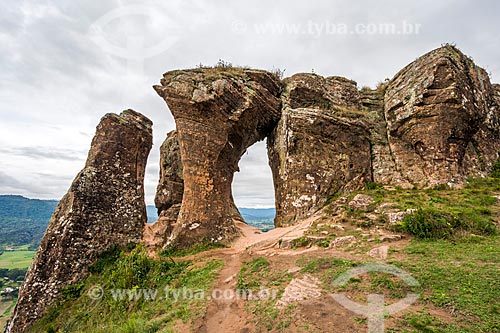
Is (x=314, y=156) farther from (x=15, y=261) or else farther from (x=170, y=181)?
(x=15, y=261)

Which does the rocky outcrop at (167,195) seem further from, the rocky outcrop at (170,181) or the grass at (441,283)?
the grass at (441,283)

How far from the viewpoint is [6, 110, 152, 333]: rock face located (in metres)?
12.0

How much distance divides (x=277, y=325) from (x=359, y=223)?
20.0 feet

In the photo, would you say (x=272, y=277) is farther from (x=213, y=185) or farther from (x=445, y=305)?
(x=213, y=185)

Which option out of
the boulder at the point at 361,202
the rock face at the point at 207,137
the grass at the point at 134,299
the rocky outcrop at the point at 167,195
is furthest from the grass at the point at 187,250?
the boulder at the point at 361,202

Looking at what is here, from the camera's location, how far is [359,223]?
32.2ft

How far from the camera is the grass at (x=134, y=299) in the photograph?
679 centimetres

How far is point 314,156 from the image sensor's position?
47.0 ft

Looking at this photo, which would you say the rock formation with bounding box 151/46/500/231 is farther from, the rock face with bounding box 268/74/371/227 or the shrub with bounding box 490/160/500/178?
the shrub with bounding box 490/160/500/178

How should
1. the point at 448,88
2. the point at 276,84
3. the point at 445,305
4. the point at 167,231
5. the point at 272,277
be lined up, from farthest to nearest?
the point at 276,84 → the point at 167,231 → the point at 448,88 → the point at 272,277 → the point at 445,305

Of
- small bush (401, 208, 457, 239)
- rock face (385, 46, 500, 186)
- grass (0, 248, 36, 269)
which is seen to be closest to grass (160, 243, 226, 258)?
small bush (401, 208, 457, 239)

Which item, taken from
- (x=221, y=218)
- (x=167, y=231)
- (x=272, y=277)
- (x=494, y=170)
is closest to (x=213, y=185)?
(x=221, y=218)

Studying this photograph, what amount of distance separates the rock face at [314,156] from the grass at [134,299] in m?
5.77

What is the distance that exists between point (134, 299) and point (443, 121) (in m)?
15.8
